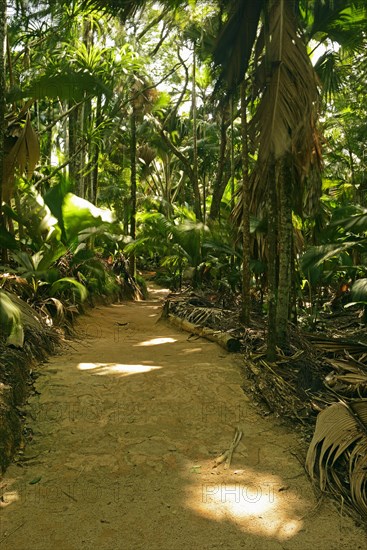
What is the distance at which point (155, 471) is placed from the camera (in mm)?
3750

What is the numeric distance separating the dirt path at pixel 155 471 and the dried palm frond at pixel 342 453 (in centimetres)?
15

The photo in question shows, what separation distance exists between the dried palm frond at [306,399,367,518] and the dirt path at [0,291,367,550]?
149 millimetres

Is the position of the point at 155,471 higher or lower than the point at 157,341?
lower

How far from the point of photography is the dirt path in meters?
2.98

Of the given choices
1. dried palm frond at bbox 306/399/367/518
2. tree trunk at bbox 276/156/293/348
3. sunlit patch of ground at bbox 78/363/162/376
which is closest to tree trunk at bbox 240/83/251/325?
tree trunk at bbox 276/156/293/348

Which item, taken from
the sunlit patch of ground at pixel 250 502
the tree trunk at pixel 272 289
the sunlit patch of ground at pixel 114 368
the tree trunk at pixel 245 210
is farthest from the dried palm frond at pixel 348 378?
the tree trunk at pixel 245 210

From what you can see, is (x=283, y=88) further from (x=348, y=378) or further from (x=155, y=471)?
(x=155, y=471)

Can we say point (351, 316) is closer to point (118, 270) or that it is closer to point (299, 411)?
point (299, 411)

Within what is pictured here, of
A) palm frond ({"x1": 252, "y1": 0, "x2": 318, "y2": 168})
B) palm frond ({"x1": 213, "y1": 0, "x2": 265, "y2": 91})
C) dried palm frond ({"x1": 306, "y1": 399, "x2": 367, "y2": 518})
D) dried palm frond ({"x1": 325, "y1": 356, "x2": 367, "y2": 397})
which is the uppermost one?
palm frond ({"x1": 213, "y1": 0, "x2": 265, "y2": 91})

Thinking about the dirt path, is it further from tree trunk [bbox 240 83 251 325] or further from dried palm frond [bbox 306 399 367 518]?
tree trunk [bbox 240 83 251 325]

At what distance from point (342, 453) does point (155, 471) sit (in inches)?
55.5

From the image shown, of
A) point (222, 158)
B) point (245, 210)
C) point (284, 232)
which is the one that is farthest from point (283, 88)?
point (222, 158)

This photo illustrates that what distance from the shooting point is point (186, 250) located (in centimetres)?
1098

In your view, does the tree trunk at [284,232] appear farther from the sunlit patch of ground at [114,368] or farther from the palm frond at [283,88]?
the sunlit patch of ground at [114,368]
